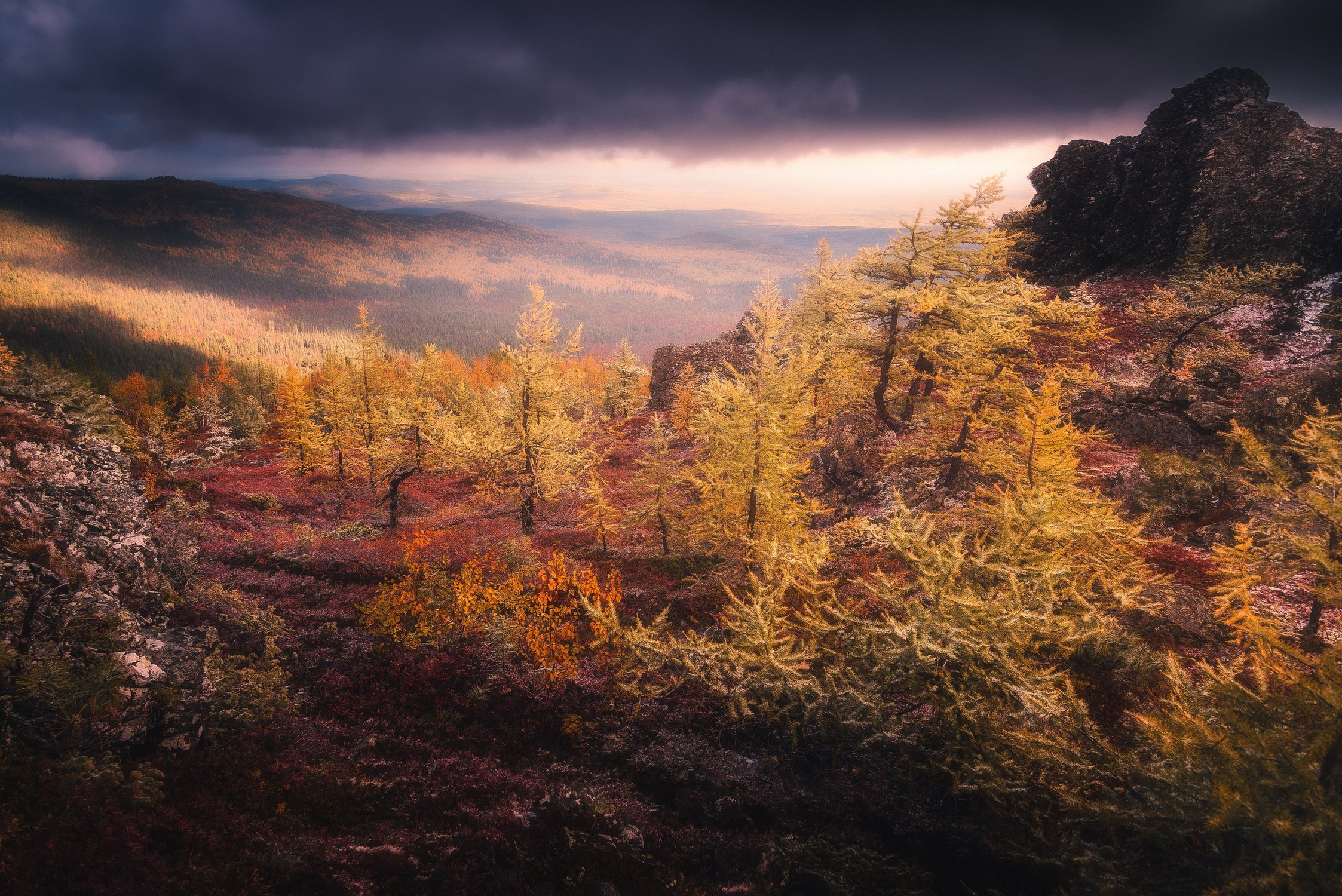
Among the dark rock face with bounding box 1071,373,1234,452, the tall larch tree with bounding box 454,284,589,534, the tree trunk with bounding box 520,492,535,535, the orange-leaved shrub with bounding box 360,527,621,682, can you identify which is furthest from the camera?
the tree trunk with bounding box 520,492,535,535

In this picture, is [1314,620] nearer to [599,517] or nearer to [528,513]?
[599,517]

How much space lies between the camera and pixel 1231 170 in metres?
33.0

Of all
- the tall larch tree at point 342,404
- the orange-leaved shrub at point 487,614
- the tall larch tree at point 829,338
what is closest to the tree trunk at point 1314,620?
the tall larch tree at point 829,338

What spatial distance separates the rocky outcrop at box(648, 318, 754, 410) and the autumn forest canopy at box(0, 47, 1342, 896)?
67.9 feet

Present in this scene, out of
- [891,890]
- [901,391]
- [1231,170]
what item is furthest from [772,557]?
[1231,170]

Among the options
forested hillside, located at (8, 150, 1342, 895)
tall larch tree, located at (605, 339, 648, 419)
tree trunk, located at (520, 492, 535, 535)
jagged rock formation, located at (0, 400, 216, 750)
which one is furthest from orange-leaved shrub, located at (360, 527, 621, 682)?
tall larch tree, located at (605, 339, 648, 419)

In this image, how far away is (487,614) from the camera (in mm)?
14820

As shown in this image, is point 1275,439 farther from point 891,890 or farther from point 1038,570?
point 891,890

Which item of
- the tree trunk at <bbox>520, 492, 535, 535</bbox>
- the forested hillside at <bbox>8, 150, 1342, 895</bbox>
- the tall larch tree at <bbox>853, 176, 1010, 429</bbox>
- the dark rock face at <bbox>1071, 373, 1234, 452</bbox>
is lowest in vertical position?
the tree trunk at <bbox>520, 492, 535, 535</bbox>

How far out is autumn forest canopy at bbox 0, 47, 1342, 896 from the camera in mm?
6531

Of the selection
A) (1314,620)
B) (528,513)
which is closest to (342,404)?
(528,513)

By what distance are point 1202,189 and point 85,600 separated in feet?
193

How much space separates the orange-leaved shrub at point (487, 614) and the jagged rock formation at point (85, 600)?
4062 millimetres

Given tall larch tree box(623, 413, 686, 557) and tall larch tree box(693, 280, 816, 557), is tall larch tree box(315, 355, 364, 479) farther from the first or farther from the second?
tall larch tree box(693, 280, 816, 557)
